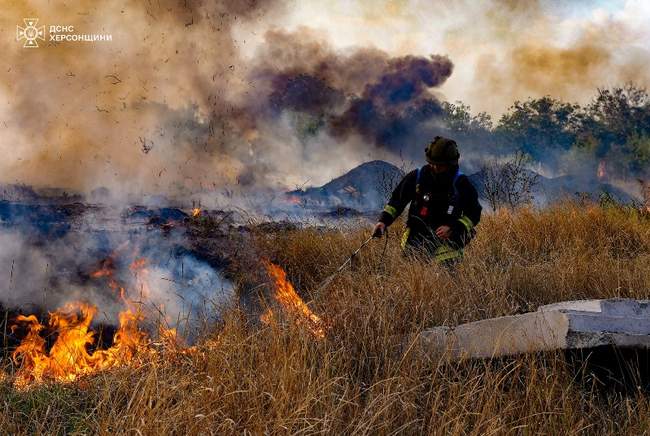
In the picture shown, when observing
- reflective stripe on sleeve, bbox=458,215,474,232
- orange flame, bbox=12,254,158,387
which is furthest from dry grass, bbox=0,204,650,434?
reflective stripe on sleeve, bbox=458,215,474,232

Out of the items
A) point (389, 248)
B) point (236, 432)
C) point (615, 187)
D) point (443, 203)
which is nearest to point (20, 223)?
point (389, 248)

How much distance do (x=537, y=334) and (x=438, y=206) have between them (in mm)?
2387

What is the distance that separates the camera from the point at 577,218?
7.26 m

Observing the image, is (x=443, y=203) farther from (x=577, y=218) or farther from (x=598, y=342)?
(x=577, y=218)

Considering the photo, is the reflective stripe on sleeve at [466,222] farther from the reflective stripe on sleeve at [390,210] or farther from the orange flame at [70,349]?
the orange flame at [70,349]

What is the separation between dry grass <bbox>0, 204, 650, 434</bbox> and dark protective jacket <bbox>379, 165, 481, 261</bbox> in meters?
0.84

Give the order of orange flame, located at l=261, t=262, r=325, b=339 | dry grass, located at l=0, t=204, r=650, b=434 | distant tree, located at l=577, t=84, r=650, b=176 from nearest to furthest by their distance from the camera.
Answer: dry grass, located at l=0, t=204, r=650, b=434, orange flame, located at l=261, t=262, r=325, b=339, distant tree, located at l=577, t=84, r=650, b=176

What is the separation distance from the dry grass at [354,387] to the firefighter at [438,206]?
0.82m

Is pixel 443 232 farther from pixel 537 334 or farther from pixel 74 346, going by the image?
pixel 74 346

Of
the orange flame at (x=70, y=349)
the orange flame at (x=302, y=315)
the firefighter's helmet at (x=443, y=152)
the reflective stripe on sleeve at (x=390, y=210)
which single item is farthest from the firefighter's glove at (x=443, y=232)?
the orange flame at (x=70, y=349)

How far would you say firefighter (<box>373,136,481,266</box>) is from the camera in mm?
4965

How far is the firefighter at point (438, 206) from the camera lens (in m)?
4.96

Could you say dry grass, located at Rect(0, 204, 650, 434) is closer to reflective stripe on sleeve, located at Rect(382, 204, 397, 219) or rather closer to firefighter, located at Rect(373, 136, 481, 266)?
firefighter, located at Rect(373, 136, 481, 266)

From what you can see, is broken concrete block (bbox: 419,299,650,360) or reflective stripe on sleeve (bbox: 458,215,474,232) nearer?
broken concrete block (bbox: 419,299,650,360)
